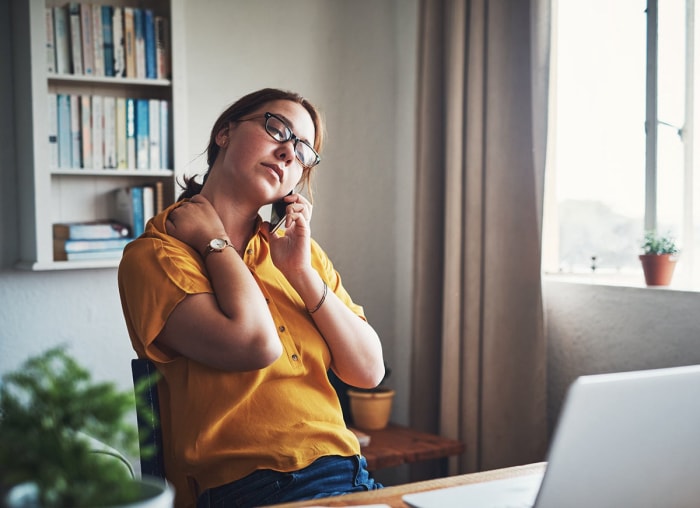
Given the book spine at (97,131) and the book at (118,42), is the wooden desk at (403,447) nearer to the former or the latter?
the book spine at (97,131)

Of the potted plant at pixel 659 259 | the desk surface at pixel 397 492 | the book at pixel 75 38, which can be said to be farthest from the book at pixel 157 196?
the desk surface at pixel 397 492

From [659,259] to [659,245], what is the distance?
48 millimetres

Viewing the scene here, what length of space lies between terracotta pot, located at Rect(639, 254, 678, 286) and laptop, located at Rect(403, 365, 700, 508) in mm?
1372

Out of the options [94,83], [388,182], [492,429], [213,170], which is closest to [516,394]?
[492,429]

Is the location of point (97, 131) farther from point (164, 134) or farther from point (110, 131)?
point (164, 134)

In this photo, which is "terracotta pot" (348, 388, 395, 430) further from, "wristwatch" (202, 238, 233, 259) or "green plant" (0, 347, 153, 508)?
"green plant" (0, 347, 153, 508)

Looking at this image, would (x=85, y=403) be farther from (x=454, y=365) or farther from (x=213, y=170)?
(x=454, y=365)

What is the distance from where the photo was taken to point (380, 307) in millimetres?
3344

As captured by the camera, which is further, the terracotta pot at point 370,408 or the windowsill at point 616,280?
the terracotta pot at point 370,408

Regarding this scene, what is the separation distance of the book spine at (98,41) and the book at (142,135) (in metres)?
0.16

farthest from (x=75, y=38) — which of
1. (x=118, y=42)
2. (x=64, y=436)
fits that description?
(x=64, y=436)

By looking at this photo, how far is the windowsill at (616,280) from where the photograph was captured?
89.1 inches

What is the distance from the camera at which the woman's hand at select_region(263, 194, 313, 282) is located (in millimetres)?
A: 1541

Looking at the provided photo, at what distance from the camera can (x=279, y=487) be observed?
4.42 ft
